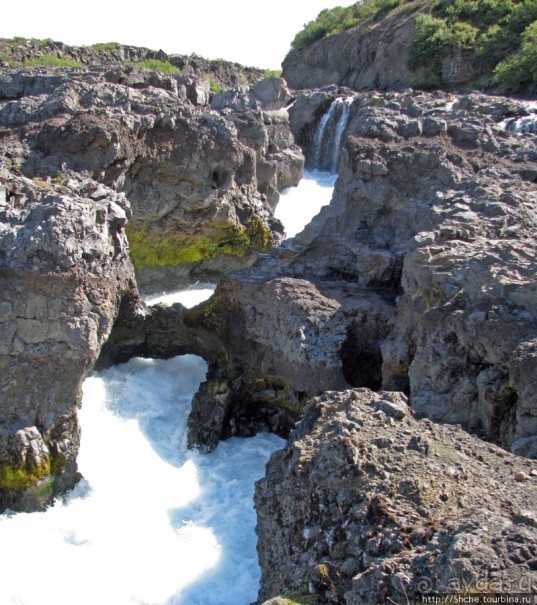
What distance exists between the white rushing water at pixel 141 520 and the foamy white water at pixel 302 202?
11.2 metres

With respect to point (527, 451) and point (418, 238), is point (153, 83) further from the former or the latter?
point (527, 451)

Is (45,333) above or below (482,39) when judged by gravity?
below

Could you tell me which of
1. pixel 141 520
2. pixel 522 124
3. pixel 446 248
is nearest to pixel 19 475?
pixel 141 520

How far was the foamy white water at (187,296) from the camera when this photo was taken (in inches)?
727

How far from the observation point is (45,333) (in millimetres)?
9836

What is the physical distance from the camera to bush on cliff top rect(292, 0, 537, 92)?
2838cm

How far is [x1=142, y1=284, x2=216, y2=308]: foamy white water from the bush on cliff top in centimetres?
1936

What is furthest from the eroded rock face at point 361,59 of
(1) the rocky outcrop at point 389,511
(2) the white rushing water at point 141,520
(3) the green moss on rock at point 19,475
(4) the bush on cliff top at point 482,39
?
(1) the rocky outcrop at point 389,511

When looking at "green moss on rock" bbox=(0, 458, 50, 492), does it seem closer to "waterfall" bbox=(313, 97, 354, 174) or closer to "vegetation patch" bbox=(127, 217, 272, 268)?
"vegetation patch" bbox=(127, 217, 272, 268)

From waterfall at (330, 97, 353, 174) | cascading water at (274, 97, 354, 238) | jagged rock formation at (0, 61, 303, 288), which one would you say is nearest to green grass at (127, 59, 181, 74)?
cascading water at (274, 97, 354, 238)

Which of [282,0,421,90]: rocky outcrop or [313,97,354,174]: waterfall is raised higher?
[282,0,421,90]: rocky outcrop

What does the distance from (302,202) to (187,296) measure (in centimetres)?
780

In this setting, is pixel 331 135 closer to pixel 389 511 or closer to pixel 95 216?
pixel 95 216

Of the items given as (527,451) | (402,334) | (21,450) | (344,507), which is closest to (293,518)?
(344,507)
